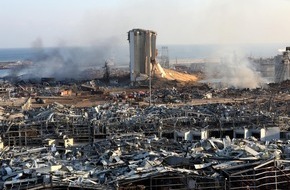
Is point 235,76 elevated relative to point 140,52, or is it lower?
lower

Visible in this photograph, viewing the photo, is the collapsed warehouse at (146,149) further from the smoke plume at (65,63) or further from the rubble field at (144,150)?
the smoke plume at (65,63)

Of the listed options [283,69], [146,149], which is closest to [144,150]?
[146,149]

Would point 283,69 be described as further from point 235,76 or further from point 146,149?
point 146,149

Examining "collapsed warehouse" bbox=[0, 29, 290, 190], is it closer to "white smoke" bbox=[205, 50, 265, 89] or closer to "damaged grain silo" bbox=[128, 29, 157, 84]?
"white smoke" bbox=[205, 50, 265, 89]

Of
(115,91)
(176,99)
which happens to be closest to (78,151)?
(176,99)

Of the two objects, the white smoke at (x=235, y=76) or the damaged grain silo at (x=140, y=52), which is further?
the white smoke at (x=235, y=76)

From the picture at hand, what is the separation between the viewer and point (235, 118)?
16.7 meters

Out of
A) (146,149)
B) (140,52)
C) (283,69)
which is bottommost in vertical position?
(146,149)

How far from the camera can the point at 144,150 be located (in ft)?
36.8

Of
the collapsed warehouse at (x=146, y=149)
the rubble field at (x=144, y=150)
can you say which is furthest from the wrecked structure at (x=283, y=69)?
the rubble field at (x=144, y=150)

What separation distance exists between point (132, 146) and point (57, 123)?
5.02 metres

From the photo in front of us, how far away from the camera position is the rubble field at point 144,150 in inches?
353

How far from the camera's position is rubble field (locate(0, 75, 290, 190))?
8.97 meters

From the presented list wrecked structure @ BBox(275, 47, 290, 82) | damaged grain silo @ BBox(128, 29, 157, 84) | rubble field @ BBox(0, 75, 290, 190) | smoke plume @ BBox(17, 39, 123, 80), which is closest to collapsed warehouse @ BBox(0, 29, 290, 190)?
rubble field @ BBox(0, 75, 290, 190)
